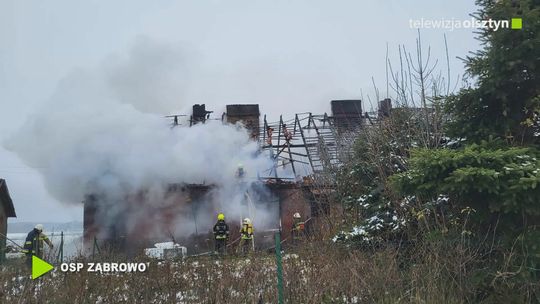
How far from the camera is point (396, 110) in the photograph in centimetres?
1007

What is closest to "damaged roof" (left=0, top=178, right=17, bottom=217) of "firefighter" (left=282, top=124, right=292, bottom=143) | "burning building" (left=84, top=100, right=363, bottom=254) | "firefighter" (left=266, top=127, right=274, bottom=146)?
"burning building" (left=84, top=100, right=363, bottom=254)

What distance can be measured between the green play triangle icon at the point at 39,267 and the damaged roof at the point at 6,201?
57.0 feet

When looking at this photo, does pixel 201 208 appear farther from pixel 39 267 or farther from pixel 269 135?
pixel 39 267

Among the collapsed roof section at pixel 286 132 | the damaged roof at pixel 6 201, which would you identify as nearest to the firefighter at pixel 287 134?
the collapsed roof section at pixel 286 132

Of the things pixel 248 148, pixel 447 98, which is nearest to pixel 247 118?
pixel 248 148

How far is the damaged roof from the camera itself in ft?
73.1

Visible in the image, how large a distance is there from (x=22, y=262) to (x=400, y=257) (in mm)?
5847

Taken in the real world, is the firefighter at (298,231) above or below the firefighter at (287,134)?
below

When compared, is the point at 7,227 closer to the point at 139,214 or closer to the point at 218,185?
the point at 139,214

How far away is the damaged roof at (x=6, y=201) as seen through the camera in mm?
22277

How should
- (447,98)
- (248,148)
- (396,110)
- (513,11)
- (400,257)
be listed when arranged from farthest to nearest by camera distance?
(248,148), (396,110), (447,98), (400,257), (513,11)

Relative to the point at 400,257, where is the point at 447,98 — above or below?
above

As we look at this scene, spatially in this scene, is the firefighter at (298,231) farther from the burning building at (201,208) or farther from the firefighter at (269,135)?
the firefighter at (269,135)

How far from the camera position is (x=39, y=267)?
6.61 metres
